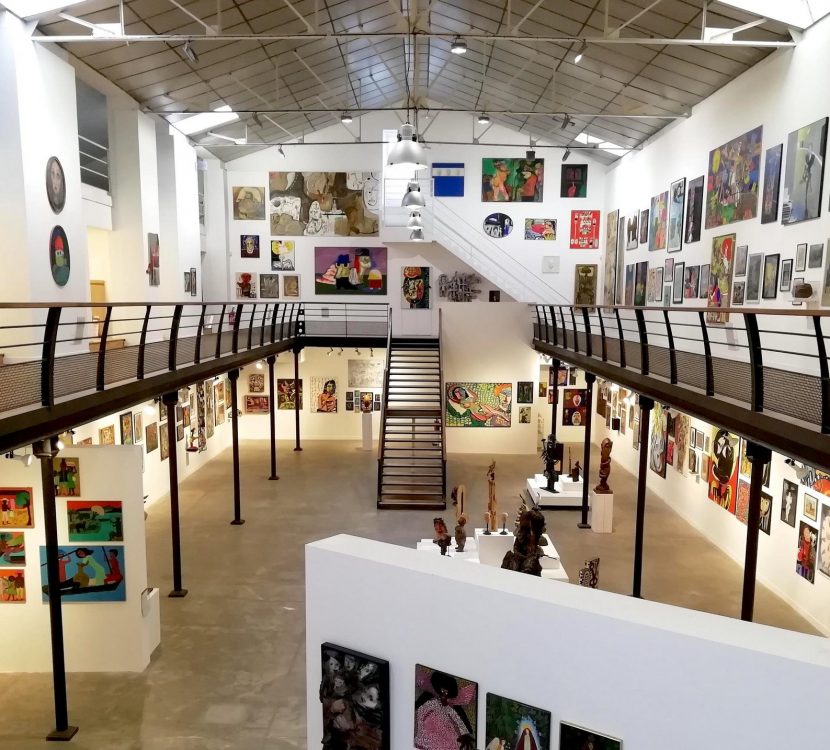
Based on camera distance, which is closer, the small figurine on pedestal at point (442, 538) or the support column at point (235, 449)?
the small figurine on pedestal at point (442, 538)

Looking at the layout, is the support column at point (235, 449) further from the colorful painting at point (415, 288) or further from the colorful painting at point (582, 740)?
the colorful painting at point (415, 288)

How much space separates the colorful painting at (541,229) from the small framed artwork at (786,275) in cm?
1230

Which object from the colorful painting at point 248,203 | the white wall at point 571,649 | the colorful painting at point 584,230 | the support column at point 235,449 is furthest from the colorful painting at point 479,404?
the white wall at point 571,649

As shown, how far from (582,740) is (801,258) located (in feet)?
30.5

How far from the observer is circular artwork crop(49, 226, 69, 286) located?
37.9 ft

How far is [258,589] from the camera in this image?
1028 centimetres

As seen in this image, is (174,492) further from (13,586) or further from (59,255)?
(59,255)

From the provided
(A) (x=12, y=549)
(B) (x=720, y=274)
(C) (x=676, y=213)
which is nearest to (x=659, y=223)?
(C) (x=676, y=213)

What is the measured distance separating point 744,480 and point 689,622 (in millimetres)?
9513

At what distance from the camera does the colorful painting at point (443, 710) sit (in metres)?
3.59

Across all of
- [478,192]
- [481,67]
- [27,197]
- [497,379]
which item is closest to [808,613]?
[497,379]

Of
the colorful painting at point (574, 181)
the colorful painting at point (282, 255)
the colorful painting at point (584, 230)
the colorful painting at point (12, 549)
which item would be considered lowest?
the colorful painting at point (12, 549)

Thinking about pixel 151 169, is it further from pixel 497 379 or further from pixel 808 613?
pixel 808 613

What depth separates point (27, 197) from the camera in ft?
35.3
